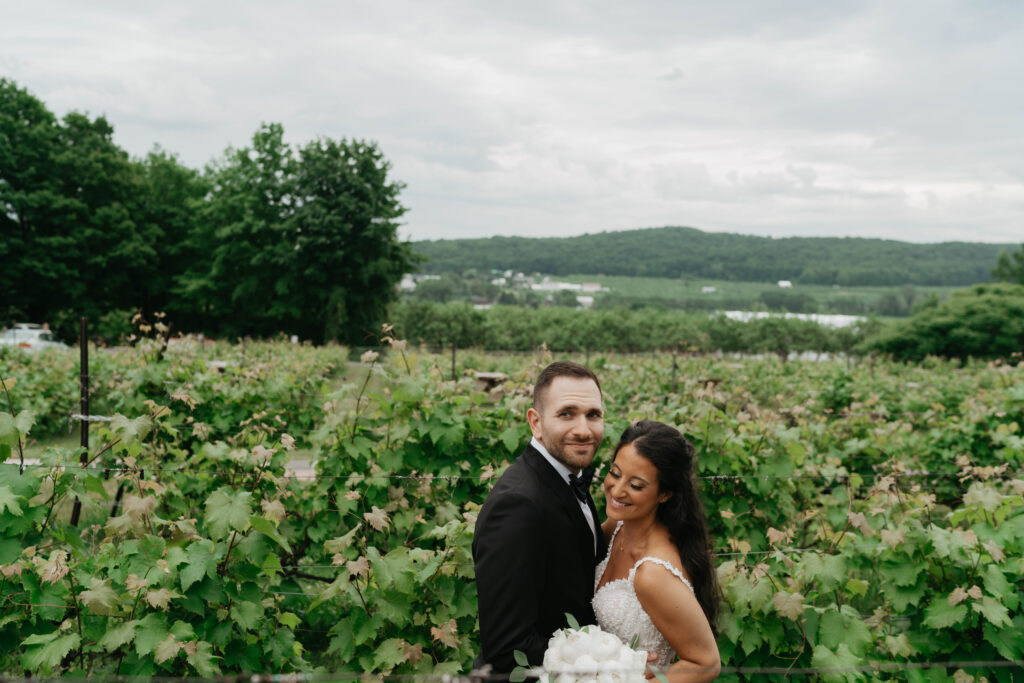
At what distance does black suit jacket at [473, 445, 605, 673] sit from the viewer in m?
2.31

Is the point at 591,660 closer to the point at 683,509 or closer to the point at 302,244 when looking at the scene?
the point at 683,509

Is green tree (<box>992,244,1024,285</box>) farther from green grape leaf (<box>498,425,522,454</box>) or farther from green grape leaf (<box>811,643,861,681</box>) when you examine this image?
green grape leaf (<box>811,643,861,681</box>)

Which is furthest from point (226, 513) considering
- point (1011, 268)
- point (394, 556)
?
point (1011, 268)

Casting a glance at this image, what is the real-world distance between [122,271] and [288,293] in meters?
9.78

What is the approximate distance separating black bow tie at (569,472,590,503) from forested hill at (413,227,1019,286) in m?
138

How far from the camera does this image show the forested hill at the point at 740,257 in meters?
145

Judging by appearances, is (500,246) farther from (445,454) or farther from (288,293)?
(445,454)

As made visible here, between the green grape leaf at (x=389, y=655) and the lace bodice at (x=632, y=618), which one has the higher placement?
the lace bodice at (x=632, y=618)

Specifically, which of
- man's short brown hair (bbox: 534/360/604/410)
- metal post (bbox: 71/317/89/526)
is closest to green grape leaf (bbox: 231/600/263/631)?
metal post (bbox: 71/317/89/526)

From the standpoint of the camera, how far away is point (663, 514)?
2695 mm

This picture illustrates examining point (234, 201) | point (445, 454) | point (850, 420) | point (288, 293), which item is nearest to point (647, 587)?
point (445, 454)

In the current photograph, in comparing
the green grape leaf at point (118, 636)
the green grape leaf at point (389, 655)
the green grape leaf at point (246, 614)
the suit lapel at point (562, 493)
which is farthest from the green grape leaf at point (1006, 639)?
the green grape leaf at point (118, 636)

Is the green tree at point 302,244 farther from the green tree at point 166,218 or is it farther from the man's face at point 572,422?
the man's face at point 572,422

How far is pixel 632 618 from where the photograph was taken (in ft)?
8.31
